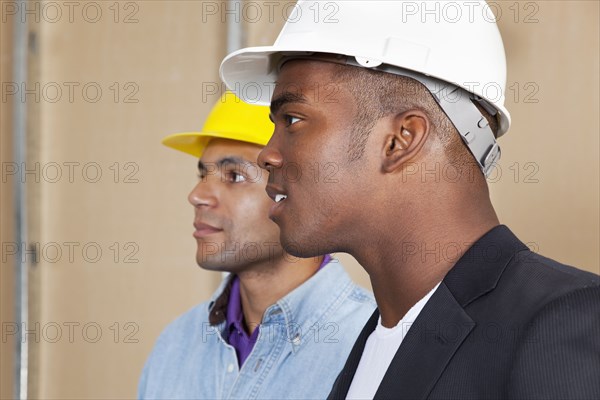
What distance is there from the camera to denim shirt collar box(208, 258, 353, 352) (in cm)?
250

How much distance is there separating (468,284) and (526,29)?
6.44 feet

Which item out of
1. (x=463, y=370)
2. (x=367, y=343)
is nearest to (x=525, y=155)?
(x=367, y=343)

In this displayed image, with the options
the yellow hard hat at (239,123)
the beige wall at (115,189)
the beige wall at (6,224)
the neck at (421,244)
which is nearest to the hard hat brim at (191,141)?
the yellow hard hat at (239,123)

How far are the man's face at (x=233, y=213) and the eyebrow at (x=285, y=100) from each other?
105 cm

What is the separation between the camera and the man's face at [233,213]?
2.73 meters

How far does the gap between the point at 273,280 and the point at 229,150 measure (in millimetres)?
474

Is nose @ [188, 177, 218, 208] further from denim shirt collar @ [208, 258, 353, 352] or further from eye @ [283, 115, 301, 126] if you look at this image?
eye @ [283, 115, 301, 126]

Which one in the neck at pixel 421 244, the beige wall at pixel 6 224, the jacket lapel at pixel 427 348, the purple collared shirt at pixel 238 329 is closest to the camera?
the jacket lapel at pixel 427 348

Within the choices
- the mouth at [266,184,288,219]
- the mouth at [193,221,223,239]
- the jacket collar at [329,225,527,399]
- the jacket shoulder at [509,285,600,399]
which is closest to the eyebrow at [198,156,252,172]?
the mouth at [193,221,223,239]

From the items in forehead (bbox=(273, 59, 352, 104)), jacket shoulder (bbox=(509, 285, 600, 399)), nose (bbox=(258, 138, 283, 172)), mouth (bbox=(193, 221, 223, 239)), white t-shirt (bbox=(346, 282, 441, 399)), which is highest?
forehead (bbox=(273, 59, 352, 104))

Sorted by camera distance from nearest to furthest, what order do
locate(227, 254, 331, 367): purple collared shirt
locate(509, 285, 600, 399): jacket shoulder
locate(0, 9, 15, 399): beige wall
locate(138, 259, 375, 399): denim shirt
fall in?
locate(509, 285, 600, 399): jacket shoulder, locate(138, 259, 375, 399): denim shirt, locate(227, 254, 331, 367): purple collared shirt, locate(0, 9, 15, 399): beige wall

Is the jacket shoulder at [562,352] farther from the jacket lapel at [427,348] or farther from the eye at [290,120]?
the eye at [290,120]

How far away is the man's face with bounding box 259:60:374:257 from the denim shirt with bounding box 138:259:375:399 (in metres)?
0.80

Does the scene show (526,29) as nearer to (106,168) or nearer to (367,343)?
(367,343)
